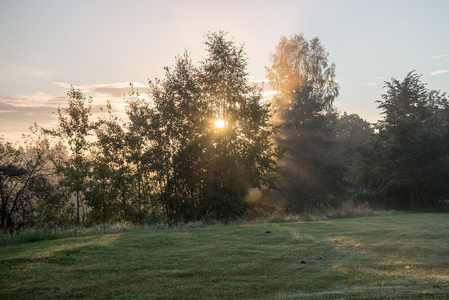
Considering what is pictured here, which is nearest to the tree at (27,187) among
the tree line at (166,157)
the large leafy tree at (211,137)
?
the tree line at (166,157)

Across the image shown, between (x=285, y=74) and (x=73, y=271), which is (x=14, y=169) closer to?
(x=73, y=271)

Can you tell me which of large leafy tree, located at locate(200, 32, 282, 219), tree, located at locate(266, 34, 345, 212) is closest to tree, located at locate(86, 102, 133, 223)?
large leafy tree, located at locate(200, 32, 282, 219)

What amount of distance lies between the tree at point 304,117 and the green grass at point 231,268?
2887cm

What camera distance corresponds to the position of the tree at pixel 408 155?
3388cm

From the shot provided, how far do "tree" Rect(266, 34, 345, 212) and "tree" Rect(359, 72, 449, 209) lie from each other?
5365 mm

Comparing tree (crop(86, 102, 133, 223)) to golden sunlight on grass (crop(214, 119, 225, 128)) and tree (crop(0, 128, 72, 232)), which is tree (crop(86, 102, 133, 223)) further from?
golden sunlight on grass (crop(214, 119, 225, 128))

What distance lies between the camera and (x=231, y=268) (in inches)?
326

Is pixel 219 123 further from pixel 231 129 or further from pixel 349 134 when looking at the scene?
pixel 349 134

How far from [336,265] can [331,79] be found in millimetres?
37156

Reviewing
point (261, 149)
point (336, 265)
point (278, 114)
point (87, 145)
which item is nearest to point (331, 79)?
point (278, 114)

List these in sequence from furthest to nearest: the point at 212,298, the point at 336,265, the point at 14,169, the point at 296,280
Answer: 1. the point at 14,169
2. the point at 336,265
3. the point at 296,280
4. the point at 212,298

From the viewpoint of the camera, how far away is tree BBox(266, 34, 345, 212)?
41219mm

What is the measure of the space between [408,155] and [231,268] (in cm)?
3060

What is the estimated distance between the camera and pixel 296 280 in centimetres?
728
